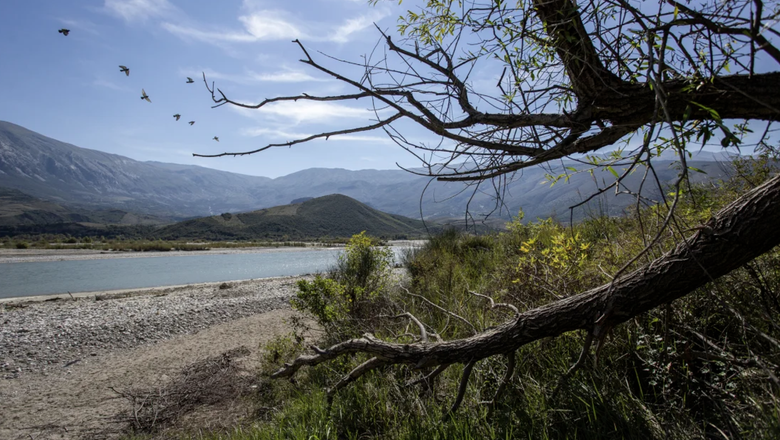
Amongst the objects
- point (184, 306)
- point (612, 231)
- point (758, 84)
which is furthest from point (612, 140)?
point (184, 306)

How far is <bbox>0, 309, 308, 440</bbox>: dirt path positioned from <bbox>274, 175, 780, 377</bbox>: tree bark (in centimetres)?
456

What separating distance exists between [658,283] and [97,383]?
8.49 m

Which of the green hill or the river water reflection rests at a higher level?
the green hill

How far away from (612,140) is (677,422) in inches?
61.3

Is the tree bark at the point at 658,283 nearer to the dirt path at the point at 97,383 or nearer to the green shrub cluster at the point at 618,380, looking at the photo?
the green shrub cluster at the point at 618,380

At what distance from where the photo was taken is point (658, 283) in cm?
176

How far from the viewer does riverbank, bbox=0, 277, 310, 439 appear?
5316mm

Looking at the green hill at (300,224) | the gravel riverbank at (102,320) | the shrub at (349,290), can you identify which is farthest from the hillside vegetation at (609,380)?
the green hill at (300,224)

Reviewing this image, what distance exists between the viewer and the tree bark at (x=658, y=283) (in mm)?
1529

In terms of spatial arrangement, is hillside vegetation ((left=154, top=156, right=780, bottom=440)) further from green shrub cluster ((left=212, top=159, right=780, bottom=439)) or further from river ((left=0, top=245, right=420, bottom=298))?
river ((left=0, top=245, right=420, bottom=298))

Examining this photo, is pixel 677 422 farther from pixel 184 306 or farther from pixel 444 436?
pixel 184 306

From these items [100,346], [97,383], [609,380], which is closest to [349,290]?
[97,383]

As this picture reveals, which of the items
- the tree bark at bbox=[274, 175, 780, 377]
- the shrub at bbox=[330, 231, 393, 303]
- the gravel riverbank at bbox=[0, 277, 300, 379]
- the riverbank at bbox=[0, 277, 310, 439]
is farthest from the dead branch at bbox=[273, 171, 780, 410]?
the gravel riverbank at bbox=[0, 277, 300, 379]

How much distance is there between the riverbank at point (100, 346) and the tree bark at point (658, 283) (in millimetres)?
4557
